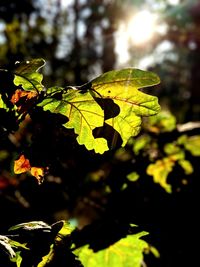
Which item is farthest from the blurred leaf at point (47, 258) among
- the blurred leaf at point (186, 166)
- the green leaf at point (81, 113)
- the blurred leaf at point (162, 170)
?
the blurred leaf at point (186, 166)

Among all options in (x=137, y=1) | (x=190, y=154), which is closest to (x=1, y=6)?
(x=137, y=1)

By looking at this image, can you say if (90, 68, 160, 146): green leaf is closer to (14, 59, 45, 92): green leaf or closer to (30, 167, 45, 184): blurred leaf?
(14, 59, 45, 92): green leaf

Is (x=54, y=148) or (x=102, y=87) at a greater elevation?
(x=102, y=87)

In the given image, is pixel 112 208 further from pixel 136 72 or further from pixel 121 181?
pixel 136 72

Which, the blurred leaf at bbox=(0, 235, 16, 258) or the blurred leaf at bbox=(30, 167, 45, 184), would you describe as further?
the blurred leaf at bbox=(30, 167, 45, 184)

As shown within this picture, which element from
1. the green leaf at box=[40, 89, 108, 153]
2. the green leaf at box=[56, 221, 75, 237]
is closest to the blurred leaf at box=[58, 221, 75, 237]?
the green leaf at box=[56, 221, 75, 237]

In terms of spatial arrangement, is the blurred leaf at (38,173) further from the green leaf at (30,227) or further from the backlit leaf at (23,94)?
the backlit leaf at (23,94)
